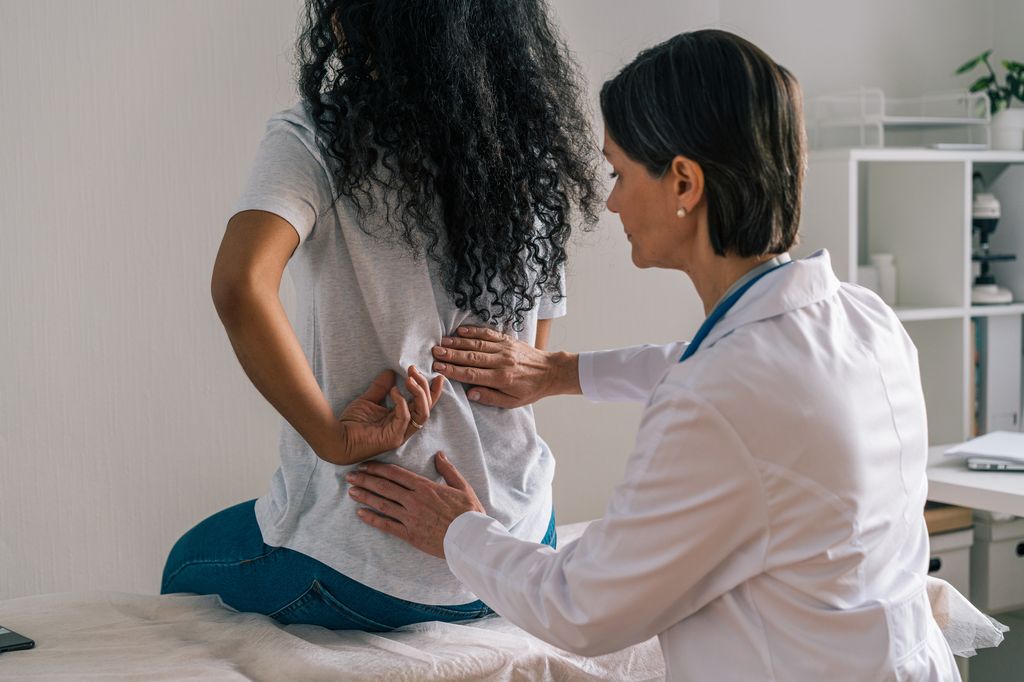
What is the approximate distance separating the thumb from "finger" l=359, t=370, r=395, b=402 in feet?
0.34

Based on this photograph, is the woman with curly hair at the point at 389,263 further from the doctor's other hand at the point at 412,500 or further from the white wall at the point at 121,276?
the white wall at the point at 121,276

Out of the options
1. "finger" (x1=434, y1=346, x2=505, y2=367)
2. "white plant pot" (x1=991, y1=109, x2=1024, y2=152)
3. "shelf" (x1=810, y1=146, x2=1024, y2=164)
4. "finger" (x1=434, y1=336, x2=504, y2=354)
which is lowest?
"finger" (x1=434, y1=346, x2=505, y2=367)

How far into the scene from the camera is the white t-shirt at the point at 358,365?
121 cm

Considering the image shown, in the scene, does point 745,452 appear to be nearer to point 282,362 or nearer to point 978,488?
point 282,362

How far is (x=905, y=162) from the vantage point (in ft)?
9.64

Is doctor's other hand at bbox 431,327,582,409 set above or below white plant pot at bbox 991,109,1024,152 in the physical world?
below

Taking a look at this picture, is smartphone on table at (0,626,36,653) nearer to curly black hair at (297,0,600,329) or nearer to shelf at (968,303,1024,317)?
curly black hair at (297,0,600,329)

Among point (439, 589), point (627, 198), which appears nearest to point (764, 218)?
point (627, 198)

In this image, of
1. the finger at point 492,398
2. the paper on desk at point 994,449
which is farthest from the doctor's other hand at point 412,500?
the paper on desk at point 994,449

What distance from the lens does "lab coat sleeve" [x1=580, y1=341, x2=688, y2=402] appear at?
61.4 inches

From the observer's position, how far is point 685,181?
103 centimetres

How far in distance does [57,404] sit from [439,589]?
114 centimetres

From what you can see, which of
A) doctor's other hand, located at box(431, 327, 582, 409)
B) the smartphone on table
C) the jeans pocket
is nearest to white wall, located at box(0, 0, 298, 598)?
the smartphone on table

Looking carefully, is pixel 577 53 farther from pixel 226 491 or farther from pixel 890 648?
pixel 890 648
